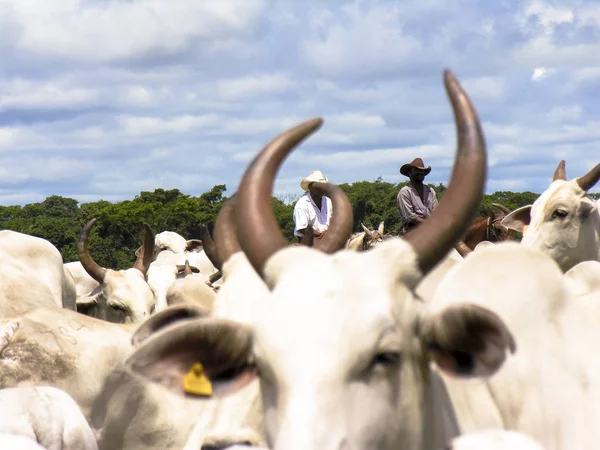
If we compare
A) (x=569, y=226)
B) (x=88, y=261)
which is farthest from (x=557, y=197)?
(x=88, y=261)

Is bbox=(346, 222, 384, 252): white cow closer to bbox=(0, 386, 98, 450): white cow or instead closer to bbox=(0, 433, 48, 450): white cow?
bbox=(0, 386, 98, 450): white cow

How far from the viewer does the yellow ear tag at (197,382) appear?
3016 mm

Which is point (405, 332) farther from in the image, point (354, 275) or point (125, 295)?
point (125, 295)

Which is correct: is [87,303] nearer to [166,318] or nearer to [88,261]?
[88,261]

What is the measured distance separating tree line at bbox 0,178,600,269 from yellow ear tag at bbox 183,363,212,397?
20660 millimetres

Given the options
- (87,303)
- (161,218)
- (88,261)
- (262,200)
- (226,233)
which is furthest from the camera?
(161,218)

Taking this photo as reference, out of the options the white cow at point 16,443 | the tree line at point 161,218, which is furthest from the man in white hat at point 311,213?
the tree line at point 161,218

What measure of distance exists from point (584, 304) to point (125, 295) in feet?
23.6

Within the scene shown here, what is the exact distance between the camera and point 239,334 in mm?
2883

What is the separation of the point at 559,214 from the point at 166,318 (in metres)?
4.55

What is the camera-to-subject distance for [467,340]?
2.85 meters

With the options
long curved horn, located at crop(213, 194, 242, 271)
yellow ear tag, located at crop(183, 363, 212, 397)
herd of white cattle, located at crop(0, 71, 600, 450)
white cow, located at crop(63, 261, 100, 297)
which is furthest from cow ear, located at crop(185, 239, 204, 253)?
yellow ear tag, located at crop(183, 363, 212, 397)

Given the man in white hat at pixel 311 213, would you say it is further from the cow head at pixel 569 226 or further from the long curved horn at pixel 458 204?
the long curved horn at pixel 458 204

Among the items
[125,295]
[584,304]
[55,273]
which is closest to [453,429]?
[584,304]
